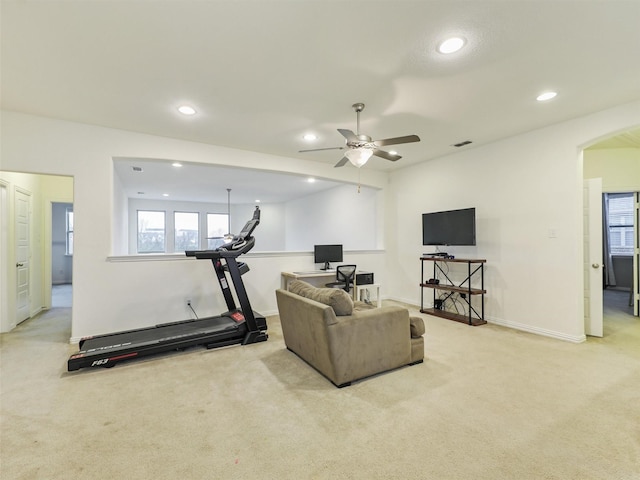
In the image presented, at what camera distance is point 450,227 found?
15.2ft

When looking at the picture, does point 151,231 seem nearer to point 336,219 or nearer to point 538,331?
point 336,219

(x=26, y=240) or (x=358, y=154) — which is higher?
(x=358, y=154)

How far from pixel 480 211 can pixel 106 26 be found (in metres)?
4.80

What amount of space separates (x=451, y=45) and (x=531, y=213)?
2.78 m

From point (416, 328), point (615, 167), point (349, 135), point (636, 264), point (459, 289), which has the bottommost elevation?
point (416, 328)

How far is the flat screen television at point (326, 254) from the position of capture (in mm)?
5414

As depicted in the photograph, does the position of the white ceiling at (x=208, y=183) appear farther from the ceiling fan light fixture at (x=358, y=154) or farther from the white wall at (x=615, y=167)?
the white wall at (x=615, y=167)

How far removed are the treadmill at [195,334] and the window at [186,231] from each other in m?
7.23

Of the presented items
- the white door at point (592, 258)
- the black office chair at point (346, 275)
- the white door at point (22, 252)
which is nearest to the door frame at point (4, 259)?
the white door at point (22, 252)

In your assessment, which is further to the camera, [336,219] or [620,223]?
[336,219]

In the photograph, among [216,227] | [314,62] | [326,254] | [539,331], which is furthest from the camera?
[216,227]

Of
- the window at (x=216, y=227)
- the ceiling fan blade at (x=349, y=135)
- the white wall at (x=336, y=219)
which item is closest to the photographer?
the ceiling fan blade at (x=349, y=135)

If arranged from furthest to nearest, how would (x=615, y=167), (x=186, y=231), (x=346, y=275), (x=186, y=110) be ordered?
(x=186, y=231), (x=346, y=275), (x=615, y=167), (x=186, y=110)

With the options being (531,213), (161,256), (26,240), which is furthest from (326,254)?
(26,240)
